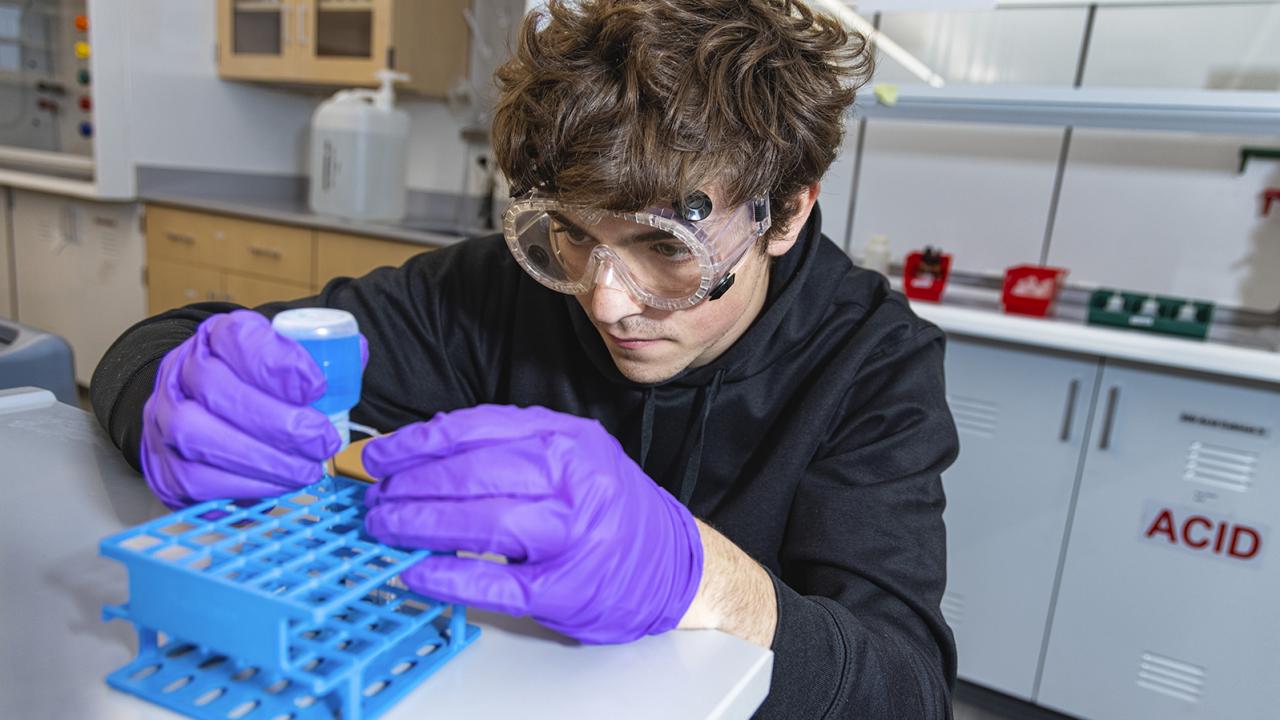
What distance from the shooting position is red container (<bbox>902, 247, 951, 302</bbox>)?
6.93ft

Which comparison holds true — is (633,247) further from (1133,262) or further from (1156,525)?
(1133,262)

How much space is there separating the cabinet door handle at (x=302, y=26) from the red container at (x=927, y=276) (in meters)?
2.45

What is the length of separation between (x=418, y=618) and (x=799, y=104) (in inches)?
26.3

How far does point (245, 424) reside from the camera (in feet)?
2.10

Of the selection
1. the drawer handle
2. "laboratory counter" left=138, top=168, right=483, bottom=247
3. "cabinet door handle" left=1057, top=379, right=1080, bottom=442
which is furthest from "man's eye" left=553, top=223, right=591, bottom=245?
the drawer handle

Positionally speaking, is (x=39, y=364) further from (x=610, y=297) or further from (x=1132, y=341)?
(x=1132, y=341)

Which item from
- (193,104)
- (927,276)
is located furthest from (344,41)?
(927,276)

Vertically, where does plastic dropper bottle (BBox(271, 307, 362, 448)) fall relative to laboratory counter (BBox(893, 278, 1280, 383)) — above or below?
above

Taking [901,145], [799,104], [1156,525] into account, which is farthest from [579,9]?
[901,145]

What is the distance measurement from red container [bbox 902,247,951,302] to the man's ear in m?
1.18

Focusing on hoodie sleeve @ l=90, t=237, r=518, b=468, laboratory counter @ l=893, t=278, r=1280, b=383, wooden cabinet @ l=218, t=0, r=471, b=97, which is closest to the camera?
hoodie sleeve @ l=90, t=237, r=518, b=468

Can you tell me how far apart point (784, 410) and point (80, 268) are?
142 inches

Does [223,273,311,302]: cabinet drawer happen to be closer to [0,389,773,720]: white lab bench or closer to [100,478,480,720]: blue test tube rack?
[0,389,773,720]: white lab bench

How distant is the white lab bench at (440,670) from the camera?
1.56 ft
